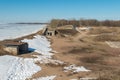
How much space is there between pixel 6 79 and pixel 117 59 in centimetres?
1608

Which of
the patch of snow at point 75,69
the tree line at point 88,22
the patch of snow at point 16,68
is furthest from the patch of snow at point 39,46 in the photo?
the tree line at point 88,22

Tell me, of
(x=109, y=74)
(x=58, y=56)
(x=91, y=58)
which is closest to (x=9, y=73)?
(x=109, y=74)

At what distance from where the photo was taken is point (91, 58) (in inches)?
1242

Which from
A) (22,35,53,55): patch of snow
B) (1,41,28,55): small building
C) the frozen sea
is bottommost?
the frozen sea

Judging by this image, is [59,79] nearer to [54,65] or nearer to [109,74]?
[109,74]

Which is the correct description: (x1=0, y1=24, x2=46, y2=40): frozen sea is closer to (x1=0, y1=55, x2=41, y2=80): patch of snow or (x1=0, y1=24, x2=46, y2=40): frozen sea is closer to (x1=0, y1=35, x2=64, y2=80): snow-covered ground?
(x1=0, y1=35, x2=64, y2=80): snow-covered ground

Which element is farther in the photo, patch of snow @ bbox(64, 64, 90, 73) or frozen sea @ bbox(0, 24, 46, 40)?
frozen sea @ bbox(0, 24, 46, 40)

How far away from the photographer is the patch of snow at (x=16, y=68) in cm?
2123

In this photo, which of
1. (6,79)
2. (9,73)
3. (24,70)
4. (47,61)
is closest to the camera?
(6,79)

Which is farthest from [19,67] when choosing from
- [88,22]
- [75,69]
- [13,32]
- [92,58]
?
[88,22]

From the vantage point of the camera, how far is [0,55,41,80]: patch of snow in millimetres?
21234


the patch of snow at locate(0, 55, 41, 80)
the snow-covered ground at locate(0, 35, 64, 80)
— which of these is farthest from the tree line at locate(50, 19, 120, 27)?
the patch of snow at locate(0, 55, 41, 80)

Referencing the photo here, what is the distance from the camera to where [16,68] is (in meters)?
24.1

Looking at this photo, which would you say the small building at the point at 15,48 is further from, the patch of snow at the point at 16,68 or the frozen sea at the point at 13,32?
the frozen sea at the point at 13,32
